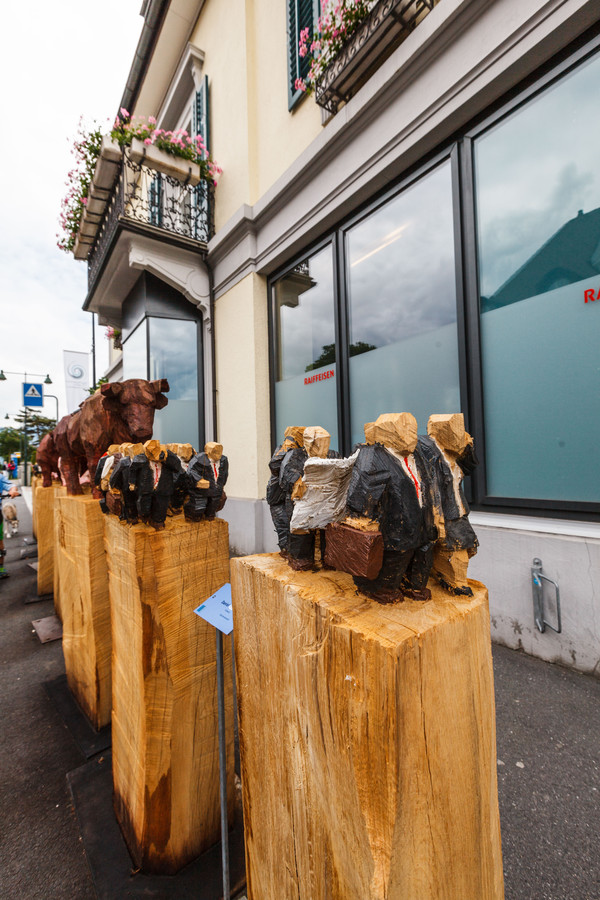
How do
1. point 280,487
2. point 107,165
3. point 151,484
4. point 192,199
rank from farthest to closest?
1. point 192,199
2. point 107,165
3. point 151,484
4. point 280,487

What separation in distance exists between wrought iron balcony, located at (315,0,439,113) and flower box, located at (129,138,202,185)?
2.67m

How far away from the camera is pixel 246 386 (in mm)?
5672

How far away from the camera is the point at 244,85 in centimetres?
567

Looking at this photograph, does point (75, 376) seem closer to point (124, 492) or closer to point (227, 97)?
point (227, 97)

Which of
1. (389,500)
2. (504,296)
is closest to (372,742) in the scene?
(389,500)

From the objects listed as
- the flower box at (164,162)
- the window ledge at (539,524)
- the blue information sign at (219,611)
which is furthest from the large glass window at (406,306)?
the flower box at (164,162)

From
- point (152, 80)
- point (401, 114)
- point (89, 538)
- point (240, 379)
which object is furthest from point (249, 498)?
point (152, 80)

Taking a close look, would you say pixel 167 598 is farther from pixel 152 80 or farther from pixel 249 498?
pixel 152 80

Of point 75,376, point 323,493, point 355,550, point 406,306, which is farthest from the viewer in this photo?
point 75,376

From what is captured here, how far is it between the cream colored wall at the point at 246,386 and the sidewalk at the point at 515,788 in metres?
3.31

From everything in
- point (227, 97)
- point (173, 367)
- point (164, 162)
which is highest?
point (227, 97)

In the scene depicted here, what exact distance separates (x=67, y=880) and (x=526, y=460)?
3299mm

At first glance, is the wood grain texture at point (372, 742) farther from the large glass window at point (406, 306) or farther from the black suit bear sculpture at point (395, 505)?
the large glass window at point (406, 306)

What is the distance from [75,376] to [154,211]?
5746 millimetres
